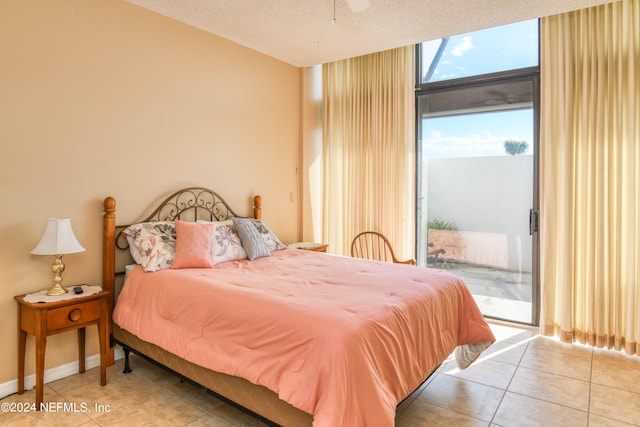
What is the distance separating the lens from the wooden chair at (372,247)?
432 cm

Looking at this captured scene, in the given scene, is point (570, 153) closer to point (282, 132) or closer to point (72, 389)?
point (282, 132)

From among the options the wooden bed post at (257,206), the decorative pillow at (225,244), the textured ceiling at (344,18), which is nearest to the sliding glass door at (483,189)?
the textured ceiling at (344,18)

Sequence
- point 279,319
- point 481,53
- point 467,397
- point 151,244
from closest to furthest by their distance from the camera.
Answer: point 279,319 < point 467,397 < point 151,244 < point 481,53

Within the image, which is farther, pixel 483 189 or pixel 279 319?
pixel 483 189

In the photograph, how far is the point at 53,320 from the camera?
2326 millimetres

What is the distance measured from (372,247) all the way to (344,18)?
7.79ft

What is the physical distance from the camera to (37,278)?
2.58 m

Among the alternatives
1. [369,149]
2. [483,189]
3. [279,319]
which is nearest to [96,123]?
[279,319]

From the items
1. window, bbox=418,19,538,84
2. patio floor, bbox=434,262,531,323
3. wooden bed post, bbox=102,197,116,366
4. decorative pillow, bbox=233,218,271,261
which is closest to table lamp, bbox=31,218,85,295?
wooden bed post, bbox=102,197,116,366

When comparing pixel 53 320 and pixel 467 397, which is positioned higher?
pixel 53 320

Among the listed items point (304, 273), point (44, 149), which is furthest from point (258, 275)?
point (44, 149)

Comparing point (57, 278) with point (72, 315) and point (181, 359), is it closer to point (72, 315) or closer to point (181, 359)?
point (72, 315)

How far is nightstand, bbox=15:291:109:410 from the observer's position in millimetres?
2273

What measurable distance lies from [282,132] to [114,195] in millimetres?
2042
